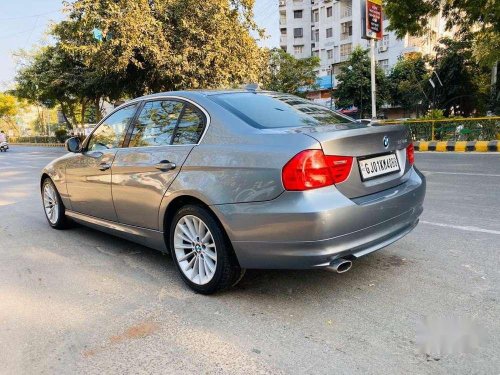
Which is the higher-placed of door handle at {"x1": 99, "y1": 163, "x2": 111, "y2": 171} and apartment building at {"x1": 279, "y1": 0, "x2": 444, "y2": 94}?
apartment building at {"x1": 279, "y1": 0, "x2": 444, "y2": 94}

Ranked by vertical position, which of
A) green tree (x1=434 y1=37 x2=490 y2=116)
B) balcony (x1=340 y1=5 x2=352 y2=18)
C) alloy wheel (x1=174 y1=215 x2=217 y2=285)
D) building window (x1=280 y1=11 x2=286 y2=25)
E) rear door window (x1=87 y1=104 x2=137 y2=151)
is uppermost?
building window (x1=280 y1=11 x2=286 y2=25)

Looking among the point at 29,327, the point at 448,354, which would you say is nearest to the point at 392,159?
the point at 448,354

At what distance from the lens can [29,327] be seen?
297 cm

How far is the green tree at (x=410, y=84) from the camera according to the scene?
32781 mm

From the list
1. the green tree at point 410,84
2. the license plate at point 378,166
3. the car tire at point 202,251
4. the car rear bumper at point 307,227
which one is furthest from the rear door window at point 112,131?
the green tree at point 410,84

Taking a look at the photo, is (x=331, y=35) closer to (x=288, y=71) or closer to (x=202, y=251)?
(x=288, y=71)

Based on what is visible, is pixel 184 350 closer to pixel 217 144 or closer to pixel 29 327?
pixel 29 327

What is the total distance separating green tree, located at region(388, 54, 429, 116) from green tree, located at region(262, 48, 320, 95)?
7.16 metres

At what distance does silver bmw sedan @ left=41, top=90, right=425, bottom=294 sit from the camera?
282 cm

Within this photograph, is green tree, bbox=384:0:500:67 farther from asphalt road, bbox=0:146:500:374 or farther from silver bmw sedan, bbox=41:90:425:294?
silver bmw sedan, bbox=41:90:425:294

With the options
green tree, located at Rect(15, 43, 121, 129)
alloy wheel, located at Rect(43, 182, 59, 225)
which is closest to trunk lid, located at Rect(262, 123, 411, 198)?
alloy wheel, located at Rect(43, 182, 59, 225)

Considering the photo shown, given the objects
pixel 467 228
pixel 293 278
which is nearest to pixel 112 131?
pixel 293 278

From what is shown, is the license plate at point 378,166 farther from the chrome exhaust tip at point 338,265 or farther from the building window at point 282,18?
the building window at point 282,18

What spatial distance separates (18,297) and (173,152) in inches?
65.3
